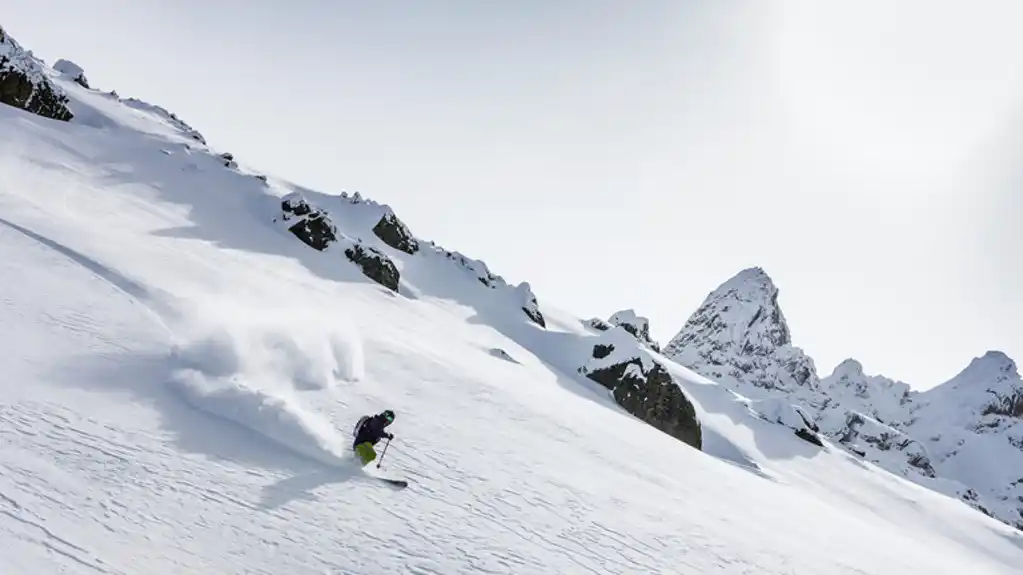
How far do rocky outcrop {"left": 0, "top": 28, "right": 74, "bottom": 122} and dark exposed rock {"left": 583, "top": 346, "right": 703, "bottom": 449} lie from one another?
146 ft

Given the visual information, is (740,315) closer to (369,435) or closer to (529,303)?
(529,303)

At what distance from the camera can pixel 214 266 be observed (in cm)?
2661

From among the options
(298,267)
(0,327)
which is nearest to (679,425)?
(298,267)

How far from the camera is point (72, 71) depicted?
192 ft

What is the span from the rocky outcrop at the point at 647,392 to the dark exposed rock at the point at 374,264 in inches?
629

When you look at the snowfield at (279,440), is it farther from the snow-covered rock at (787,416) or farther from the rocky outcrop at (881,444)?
the rocky outcrop at (881,444)

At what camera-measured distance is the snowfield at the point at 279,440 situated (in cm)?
901

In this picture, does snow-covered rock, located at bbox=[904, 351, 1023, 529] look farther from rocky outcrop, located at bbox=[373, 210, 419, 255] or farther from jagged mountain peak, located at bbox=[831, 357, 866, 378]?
rocky outcrop, located at bbox=[373, 210, 419, 255]

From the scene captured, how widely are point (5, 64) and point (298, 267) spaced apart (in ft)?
88.2

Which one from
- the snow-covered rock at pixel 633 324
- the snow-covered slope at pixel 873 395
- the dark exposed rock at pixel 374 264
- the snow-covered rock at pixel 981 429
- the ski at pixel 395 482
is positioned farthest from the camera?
the snow-covered rock at pixel 981 429

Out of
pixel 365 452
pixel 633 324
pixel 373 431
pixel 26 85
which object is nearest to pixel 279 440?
pixel 365 452

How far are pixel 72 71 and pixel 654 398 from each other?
207 feet

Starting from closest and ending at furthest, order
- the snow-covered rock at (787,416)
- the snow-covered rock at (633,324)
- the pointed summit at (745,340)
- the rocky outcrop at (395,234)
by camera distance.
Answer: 1. the snow-covered rock at (787,416)
2. the rocky outcrop at (395,234)
3. the snow-covered rock at (633,324)
4. the pointed summit at (745,340)

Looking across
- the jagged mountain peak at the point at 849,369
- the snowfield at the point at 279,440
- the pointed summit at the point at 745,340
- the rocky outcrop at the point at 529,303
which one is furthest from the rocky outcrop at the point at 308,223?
the jagged mountain peak at the point at 849,369
